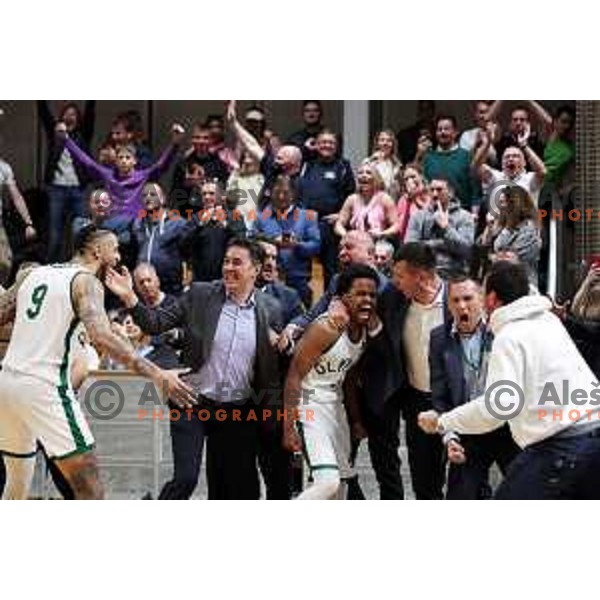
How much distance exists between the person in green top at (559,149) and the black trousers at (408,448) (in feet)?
4.11

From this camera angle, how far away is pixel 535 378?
263 inches

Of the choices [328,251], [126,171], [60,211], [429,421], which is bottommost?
[429,421]

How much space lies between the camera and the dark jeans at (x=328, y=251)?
7719mm

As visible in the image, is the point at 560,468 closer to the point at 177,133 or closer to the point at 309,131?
the point at 309,131

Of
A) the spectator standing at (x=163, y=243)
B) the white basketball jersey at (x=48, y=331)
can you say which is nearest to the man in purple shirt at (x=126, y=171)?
the spectator standing at (x=163, y=243)

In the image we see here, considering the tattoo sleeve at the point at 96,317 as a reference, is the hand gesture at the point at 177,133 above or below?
above

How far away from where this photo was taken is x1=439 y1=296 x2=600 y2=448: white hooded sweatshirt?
653 centimetres

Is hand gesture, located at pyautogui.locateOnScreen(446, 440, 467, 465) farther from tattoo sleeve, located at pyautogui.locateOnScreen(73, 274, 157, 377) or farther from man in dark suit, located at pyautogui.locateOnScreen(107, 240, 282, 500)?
tattoo sleeve, located at pyautogui.locateOnScreen(73, 274, 157, 377)

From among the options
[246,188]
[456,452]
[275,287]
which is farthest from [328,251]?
[456,452]

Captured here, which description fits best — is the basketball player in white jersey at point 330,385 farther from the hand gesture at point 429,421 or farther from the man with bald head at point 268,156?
the man with bald head at point 268,156

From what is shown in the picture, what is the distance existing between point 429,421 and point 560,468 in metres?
1.14

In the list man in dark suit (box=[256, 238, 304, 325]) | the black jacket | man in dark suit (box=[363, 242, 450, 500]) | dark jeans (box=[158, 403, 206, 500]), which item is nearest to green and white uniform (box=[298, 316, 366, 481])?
man in dark suit (box=[363, 242, 450, 500])

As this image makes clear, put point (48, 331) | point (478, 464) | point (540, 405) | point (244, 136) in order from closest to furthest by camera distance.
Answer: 1. point (540, 405)
2. point (478, 464)
3. point (48, 331)
4. point (244, 136)

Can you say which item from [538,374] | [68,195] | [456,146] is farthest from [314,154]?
[538,374]
